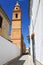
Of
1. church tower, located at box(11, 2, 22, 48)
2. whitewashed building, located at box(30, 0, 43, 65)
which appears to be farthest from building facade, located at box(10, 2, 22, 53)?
whitewashed building, located at box(30, 0, 43, 65)

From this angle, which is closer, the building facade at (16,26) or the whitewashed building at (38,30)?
the whitewashed building at (38,30)

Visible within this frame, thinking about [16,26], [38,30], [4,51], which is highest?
[38,30]

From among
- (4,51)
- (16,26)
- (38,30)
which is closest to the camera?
(38,30)

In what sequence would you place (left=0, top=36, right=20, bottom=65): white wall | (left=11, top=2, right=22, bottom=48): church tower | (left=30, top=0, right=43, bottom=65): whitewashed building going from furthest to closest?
(left=11, top=2, right=22, bottom=48): church tower, (left=0, top=36, right=20, bottom=65): white wall, (left=30, top=0, right=43, bottom=65): whitewashed building

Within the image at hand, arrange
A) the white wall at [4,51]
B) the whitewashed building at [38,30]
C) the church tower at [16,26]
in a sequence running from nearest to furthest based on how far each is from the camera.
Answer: the whitewashed building at [38,30] → the white wall at [4,51] → the church tower at [16,26]

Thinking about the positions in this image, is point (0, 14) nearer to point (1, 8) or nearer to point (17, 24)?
point (1, 8)

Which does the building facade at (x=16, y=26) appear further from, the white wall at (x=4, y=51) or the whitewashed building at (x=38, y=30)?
the whitewashed building at (x=38, y=30)

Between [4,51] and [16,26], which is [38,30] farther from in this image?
[16,26]

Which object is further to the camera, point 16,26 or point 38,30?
point 16,26

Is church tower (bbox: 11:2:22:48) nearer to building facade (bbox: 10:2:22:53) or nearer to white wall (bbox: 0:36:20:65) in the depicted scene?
building facade (bbox: 10:2:22:53)

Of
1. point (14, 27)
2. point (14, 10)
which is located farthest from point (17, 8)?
point (14, 27)

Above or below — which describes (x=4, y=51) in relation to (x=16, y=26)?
below

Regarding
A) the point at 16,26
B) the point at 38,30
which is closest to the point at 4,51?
the point at 38,30

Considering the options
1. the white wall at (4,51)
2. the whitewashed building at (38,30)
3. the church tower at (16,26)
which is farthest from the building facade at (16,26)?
the whitewashed building at (38,30)
